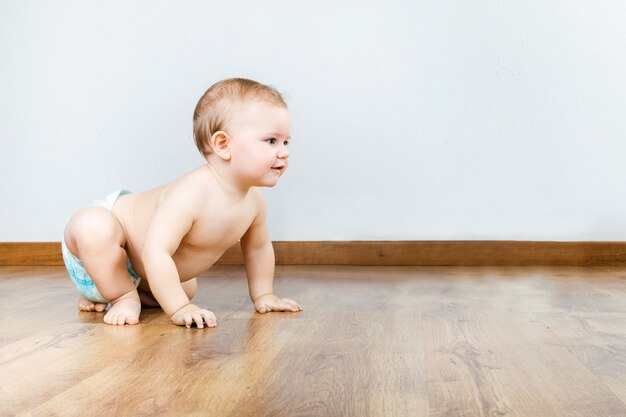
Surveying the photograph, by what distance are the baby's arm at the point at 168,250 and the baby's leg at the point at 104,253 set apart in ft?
0.29

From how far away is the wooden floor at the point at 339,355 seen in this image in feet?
2.73

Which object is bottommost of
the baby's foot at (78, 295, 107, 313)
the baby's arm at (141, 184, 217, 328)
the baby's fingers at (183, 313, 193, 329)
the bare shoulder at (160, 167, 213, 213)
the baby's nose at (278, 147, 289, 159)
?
the baby's foot at (78, 295, 107, 313)

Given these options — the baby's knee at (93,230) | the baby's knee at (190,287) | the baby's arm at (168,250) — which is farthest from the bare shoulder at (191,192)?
the baby's knee at (190,287)

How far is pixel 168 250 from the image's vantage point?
4.49 ft

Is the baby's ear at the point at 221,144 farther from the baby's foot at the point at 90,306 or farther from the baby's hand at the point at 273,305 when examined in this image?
the baby's foot at the point at 90,306

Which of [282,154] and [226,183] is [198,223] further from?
[282,154]

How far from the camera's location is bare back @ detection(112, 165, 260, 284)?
1405mm

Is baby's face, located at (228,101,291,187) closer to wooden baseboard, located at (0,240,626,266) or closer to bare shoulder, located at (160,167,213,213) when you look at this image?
bare shoulder, located at (160,167,213,213)

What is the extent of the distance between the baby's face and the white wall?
0.83 m

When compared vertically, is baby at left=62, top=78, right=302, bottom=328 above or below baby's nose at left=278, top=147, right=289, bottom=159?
below

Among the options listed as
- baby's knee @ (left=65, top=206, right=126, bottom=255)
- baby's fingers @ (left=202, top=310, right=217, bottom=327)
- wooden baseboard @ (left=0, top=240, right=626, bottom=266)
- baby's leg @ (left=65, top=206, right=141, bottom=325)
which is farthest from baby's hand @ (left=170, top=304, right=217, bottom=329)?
wooden baseboard @ (left=0, top=240, right=626, bottom=266)

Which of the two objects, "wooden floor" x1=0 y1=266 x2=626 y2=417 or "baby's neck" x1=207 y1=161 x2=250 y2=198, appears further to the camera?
"baby's neck" x1=207 y1=161 x2=250 y2=198

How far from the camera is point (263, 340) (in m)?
1.17

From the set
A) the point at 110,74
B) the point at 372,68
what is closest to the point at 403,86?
the point at 372,68
